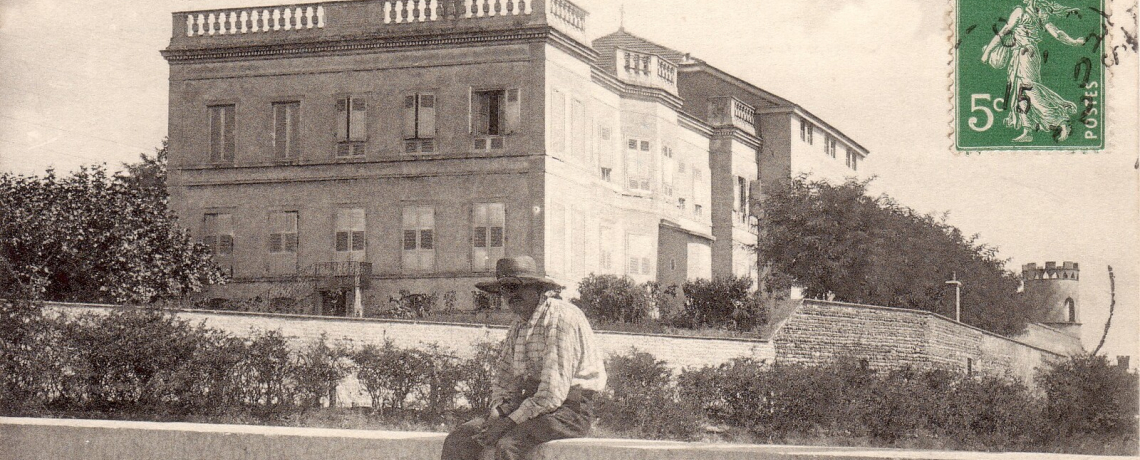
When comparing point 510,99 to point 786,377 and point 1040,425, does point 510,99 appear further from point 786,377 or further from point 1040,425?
point 1040,425

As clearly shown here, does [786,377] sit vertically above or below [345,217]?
below

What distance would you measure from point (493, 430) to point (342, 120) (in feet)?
88.7

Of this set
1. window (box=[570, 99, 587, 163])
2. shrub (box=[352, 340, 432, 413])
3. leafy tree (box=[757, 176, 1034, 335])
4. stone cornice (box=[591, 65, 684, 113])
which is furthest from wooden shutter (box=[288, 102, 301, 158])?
leafy tree (box=[757, 176, 1034, 335])

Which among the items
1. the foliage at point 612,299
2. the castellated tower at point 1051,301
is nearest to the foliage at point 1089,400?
the foliage at point 612,299

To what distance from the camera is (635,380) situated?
27250 mm

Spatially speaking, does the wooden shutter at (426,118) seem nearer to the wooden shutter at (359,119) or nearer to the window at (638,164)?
the wooden shutter at (359,119)

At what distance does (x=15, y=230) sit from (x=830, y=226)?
22.9 m

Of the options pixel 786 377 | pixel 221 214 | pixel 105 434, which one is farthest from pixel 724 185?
pixel 105 434

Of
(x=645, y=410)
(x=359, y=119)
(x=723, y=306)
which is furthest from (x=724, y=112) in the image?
(x=645, y=410)

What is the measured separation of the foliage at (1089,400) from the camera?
31.5m

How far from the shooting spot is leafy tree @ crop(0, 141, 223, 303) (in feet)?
92.3

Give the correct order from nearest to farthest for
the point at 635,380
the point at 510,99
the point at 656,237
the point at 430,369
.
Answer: the point at 430,369, the point at 635,380, the point at 510,99, the point at 656,237

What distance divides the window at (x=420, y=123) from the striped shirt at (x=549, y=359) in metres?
25.9

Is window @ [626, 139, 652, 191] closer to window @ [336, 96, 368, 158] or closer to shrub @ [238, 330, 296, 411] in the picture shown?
window @ [336, 96, 368, 158]
